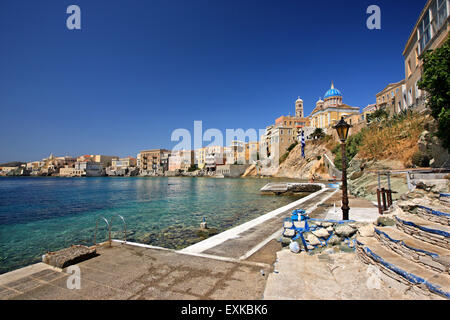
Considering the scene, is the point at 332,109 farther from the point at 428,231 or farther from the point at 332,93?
the point at 428,231

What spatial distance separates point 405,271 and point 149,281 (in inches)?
161

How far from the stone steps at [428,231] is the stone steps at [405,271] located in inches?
22.7

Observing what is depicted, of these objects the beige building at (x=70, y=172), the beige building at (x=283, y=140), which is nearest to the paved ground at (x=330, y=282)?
the beige building at (x=283, y=140)

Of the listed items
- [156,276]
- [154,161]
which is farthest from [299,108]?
[156,276]

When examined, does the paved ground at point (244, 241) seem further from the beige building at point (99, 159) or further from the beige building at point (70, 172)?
the beige building at point (99, 159)

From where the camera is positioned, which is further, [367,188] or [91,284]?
[367,188]

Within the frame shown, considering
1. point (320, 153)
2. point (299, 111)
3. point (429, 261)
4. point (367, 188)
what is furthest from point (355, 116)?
point (429, 261)

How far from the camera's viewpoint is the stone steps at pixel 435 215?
3.96 meters

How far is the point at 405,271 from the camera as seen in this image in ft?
10.3

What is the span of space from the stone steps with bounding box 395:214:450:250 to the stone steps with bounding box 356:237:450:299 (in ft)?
1.90

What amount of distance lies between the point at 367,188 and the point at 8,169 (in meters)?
200

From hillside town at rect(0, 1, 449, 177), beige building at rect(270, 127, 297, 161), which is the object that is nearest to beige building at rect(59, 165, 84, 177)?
hillside town at rect(0, 1, 449, 177)
